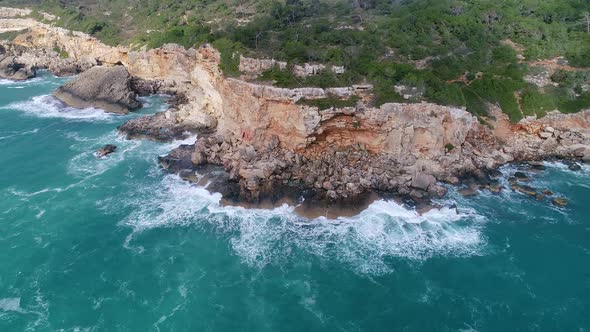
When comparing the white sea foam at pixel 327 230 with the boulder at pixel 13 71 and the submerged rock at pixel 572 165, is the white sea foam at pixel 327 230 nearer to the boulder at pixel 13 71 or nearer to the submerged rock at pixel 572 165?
the submerged rock at pixel 572 165

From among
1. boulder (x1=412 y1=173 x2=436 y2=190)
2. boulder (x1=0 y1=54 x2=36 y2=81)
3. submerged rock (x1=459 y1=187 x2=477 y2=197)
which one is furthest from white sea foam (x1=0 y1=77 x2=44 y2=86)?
submerged rock (x1=459 y1=187 x2=477 y2=197)

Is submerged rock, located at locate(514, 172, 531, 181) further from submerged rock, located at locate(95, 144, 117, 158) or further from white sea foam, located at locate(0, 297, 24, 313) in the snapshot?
submerged rock, located at locate(95, 144, 117, 158)

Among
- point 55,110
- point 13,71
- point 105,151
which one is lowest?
point 105,151

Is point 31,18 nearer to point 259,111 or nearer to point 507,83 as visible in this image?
point 259,111

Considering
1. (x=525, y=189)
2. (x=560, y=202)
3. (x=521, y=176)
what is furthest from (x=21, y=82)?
(x=560, y=202)

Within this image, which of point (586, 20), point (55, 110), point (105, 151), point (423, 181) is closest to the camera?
point (423, 181)

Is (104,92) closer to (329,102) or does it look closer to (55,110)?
(55,110)
